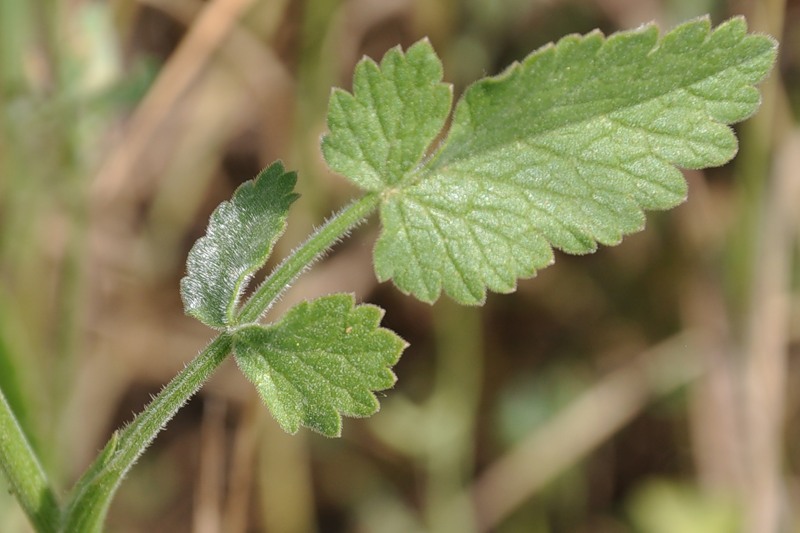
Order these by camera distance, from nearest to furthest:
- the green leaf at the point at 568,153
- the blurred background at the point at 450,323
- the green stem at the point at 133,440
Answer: the green stem at the point at 133,440
the green leaf at the point at 568,153
the blurred background at the point at 450,323

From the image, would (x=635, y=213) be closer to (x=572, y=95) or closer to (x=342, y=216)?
(x=572, y=95)

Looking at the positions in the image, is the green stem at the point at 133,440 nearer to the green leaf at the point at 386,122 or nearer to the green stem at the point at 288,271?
the green stem at the point at 288,271

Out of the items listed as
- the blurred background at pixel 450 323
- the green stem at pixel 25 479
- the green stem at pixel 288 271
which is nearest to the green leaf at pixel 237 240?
the green stem at pixel 288 271

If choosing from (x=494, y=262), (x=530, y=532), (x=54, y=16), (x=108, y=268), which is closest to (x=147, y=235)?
(x=108, y=268)

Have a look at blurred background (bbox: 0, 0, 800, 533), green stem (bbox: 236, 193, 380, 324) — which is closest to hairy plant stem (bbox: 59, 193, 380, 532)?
green stem (bbox: 236, 193, 380, 324)

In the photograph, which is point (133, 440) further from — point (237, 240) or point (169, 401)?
point (237, 240)

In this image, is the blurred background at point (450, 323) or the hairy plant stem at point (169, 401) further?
the blurred background at point (450, 323)
